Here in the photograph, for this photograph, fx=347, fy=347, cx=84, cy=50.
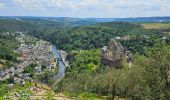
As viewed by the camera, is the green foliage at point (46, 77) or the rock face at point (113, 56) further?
the green foliage at point (46, 77)

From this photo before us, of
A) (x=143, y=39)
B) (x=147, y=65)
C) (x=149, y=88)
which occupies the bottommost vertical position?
(x=143, y=39)

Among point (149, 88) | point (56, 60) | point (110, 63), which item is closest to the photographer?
point (149, 88)

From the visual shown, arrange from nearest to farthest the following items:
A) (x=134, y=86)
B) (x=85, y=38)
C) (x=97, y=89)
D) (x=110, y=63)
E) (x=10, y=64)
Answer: (x=134, y=86)
(x=97, y=89)
(x=110, y=63)
(x=10, y=64)
(x=85, y=38)

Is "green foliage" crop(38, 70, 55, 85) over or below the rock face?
below

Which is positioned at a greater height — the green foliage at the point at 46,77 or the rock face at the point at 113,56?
the rock face at the point at 113,56

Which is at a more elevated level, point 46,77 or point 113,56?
point 113,56

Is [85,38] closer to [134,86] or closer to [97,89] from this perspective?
[97,89]

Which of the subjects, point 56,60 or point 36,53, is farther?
point 36,53

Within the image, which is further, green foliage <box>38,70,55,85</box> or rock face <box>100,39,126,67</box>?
green foliage <box>38,70,55,85</box>

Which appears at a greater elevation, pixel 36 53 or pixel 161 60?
pixel 161 60

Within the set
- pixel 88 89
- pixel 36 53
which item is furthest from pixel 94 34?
pixel 88 89

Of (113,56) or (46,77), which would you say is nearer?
(113,56)
